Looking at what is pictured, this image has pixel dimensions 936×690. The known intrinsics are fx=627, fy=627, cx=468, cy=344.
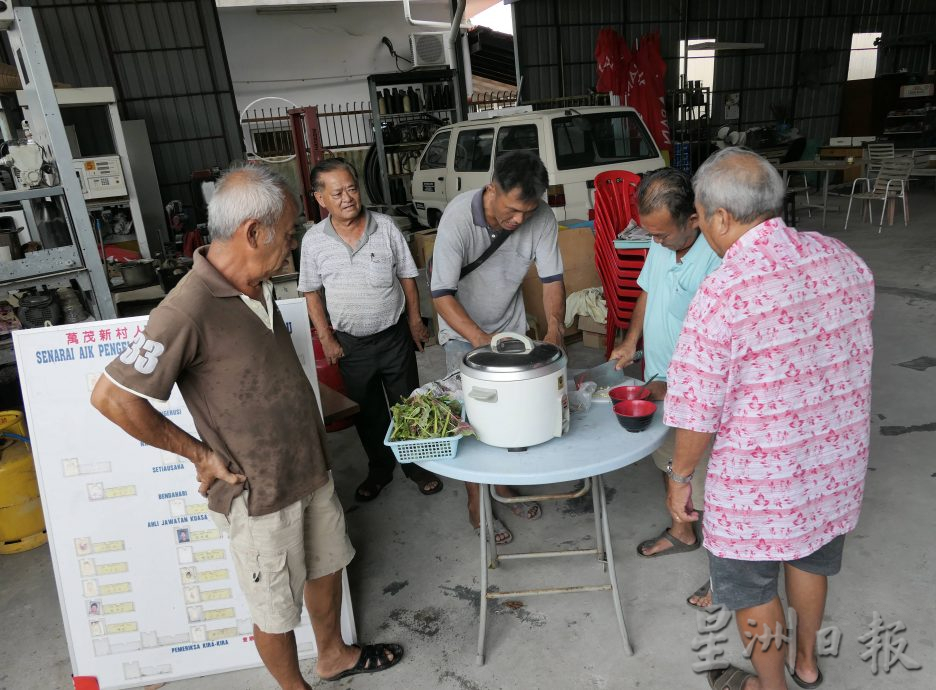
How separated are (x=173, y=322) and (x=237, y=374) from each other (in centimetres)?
20

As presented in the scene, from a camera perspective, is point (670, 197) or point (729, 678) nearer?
point (729, 678)

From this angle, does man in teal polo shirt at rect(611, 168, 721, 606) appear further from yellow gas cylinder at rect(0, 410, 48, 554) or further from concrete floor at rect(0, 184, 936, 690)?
yellow gas cylinder at rect(0, 410, 48, 554)

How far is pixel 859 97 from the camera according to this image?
41.8ft

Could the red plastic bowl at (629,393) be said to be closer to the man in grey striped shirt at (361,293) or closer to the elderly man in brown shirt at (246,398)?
the elderly man in brown shirt at (246,398)

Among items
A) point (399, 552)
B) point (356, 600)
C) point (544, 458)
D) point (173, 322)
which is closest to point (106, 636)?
point (356, 600)

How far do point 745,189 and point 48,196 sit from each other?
2627 mm

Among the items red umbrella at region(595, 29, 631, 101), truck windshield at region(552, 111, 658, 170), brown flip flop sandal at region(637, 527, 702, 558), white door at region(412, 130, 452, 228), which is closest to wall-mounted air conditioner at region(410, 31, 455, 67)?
red umbrella at region(595, 29, 631, 101)

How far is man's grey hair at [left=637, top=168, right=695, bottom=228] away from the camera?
2.06 meters

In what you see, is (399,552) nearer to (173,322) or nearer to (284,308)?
(284,308)

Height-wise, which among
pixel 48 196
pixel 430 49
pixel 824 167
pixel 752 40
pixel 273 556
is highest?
pixel 430 49

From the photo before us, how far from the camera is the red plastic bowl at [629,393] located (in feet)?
6.47

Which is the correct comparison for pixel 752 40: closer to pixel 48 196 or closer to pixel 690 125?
pixel 690 125

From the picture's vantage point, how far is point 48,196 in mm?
2566

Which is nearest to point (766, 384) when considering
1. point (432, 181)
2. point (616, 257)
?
point (616, 257)
